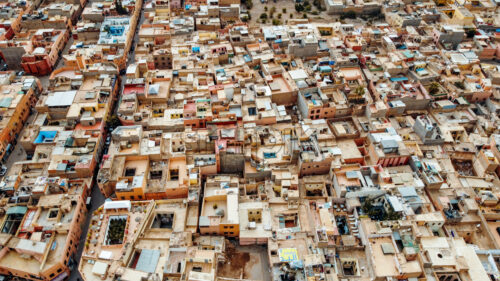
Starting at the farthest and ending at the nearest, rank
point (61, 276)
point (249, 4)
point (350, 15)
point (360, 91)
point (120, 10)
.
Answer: point (249, 4) < point (350, 15) < point (120, 10) < point (360, 91) < point (61, 276)

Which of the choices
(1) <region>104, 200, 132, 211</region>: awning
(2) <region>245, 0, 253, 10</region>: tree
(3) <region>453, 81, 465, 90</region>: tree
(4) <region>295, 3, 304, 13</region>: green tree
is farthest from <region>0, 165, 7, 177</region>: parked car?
(3) <region>453, 81, 465, 90</region>: tree

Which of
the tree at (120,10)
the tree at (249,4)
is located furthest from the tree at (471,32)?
the tree at (120,10)

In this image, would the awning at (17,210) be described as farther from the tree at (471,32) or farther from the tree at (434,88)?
the tree at (471,32)

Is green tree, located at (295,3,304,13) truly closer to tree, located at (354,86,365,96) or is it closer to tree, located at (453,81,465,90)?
tree, located at (354,86,365,96)

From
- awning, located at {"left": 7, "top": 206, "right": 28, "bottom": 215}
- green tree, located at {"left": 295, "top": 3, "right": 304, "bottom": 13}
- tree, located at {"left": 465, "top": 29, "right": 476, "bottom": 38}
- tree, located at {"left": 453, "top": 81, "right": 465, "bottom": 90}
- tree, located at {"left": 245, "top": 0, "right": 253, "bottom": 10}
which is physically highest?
tree, located at {"left": 245, "top": 0, "right": 253, "bottom": 10}

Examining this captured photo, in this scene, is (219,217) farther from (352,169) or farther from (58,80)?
(58,80)

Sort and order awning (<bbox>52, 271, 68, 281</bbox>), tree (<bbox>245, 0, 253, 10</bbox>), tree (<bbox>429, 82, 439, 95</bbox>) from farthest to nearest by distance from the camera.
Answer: tree (<bbox>245, 0, 253, 10</bbox>) → tree (<bbox>429, 82, 439, 95</bbox>) → awning (<bbox>52, 271, 68, 281</bbox>)

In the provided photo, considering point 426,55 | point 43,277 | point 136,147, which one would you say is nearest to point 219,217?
point 136,147

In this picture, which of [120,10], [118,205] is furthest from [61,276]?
[120,10]

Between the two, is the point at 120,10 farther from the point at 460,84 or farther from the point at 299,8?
the point at 460,84
